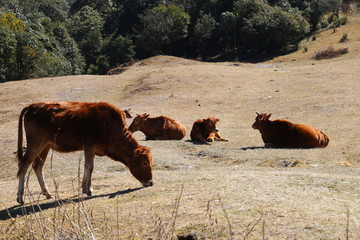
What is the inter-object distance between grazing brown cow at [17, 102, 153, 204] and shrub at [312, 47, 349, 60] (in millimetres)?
41498

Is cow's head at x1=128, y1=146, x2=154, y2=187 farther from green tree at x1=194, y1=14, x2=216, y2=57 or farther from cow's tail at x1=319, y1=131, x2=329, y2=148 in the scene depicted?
green tree at x1=194, y1=14, x2=216, y2=57

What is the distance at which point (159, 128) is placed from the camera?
21.2 meters

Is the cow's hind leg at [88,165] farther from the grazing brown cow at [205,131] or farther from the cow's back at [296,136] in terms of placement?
the grazing brown cow at [205,131]

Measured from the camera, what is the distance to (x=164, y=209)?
7777 mm

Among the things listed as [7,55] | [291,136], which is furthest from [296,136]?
[7,55]

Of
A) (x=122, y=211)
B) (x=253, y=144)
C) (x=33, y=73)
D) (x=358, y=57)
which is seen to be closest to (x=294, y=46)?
(x=358, y=57)

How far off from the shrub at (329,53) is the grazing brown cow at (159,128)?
3124 cm

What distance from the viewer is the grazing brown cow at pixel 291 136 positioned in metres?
17.3

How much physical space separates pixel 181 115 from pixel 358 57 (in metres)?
21.8

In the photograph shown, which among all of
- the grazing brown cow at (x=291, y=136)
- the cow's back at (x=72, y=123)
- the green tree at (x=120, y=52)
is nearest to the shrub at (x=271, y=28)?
the green tree at (x=120, y=52)

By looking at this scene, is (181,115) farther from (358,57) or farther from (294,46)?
(294,46)

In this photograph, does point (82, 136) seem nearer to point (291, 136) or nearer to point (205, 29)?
point (291, 136)

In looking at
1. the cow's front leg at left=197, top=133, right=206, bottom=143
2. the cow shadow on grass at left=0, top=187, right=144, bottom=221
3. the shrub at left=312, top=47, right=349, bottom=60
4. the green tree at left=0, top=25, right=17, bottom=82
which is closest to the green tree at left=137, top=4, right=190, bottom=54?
the green tree at left=0, top=25, right=17, bottom=82

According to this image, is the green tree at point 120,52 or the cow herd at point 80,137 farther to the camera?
the green tree at point 120,52
